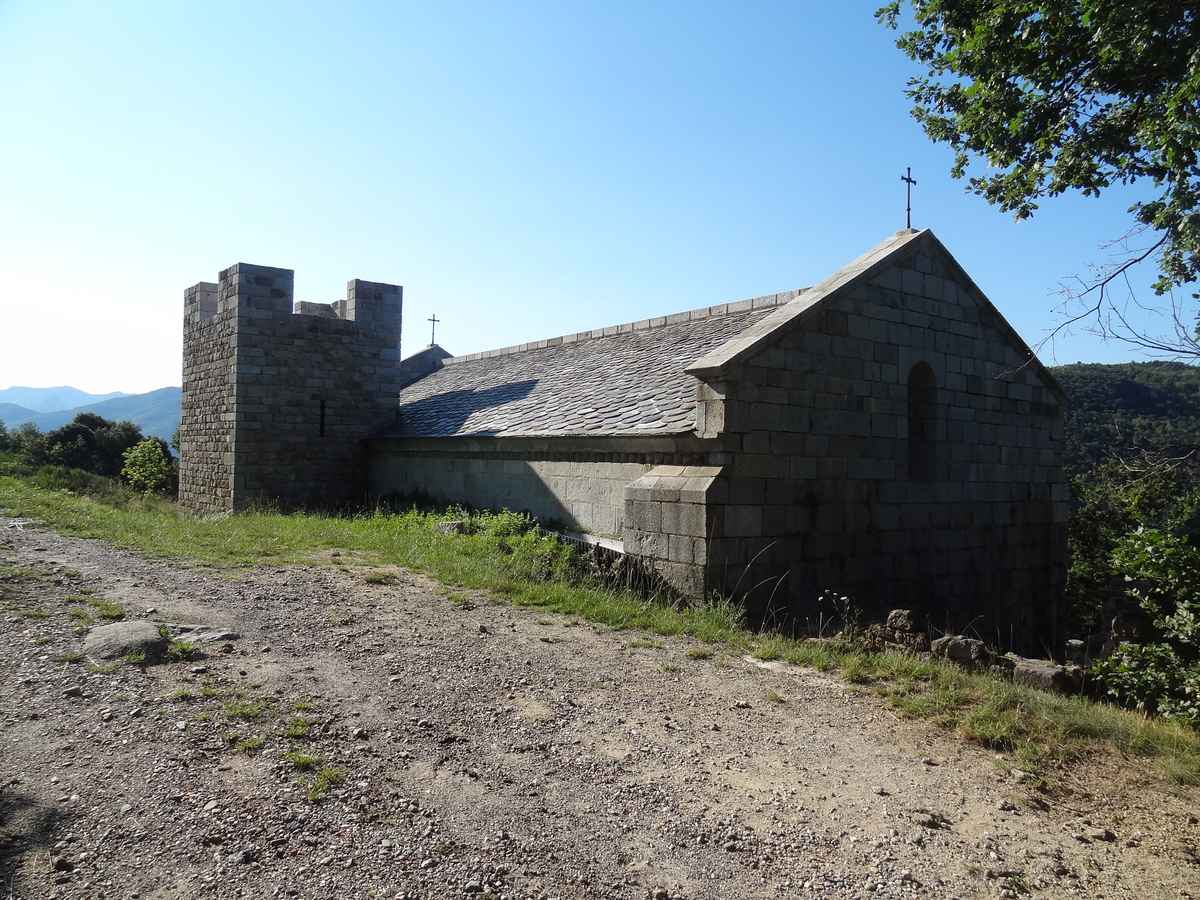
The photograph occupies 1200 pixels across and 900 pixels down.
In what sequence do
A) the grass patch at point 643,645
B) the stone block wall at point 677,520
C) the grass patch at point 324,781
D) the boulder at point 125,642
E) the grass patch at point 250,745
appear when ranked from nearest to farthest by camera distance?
the grass patch at point 324,781 < the grass patch at point 250,745 < the boulder at point 125,642 < the grass patch at point 643,645 < the stone block wall at point 677,520

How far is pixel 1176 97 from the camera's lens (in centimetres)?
629

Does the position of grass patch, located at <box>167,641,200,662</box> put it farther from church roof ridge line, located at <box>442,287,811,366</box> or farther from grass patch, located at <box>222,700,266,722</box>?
church roof ridge line, located at <box>442,287,811,366</box>

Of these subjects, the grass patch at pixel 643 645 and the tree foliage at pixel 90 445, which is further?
the tree foliage at pixel 90 445

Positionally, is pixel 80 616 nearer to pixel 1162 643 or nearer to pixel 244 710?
pixel 244 710

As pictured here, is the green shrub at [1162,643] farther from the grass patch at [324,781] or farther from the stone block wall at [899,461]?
the grass patch at [324,781]

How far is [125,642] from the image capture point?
577cm

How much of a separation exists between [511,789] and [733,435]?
5348mm

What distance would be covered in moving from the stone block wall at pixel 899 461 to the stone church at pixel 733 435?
34 millimetres

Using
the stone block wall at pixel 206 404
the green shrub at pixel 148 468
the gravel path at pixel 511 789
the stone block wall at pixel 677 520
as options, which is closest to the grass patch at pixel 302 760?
the gravel path at pixel 511 789

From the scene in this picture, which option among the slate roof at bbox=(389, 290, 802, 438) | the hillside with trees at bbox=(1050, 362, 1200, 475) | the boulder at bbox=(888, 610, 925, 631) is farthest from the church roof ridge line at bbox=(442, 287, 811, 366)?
the hillside with trees at bbox=(1050, 362, 1200, 475)

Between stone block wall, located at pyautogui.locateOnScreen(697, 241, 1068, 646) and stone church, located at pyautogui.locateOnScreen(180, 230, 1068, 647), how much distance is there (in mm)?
34

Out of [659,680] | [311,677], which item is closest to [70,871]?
[311,677]

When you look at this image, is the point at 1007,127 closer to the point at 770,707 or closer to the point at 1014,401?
the point at 1014,401

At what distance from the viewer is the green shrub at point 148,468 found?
2159cm
